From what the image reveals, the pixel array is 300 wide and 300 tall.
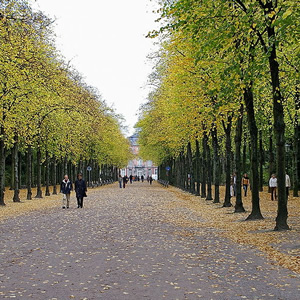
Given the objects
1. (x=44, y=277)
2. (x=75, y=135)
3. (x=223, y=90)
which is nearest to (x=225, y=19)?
(x=223, y=90)

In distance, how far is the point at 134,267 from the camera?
997cm

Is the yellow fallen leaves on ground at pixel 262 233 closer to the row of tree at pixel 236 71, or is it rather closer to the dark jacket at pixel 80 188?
the row of tree at pixel 236 71

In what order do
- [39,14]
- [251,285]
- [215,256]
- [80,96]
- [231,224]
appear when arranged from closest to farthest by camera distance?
[251,285], [215,256], [231,224], [39,14], [80,96]

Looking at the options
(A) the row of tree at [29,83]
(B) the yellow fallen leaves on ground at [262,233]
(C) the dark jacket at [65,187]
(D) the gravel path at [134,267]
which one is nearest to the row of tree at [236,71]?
(B) the yellow fallen leaves on ground at [262,233]

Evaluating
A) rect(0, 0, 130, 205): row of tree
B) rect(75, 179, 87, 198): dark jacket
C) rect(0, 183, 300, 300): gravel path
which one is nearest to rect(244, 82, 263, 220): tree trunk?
rect(0, 183, 300, 300): gravel path

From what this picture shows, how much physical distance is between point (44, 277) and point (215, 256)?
4.04 metres

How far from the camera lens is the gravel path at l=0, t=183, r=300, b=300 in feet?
25.7

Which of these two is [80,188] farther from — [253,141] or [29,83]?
[253,141]

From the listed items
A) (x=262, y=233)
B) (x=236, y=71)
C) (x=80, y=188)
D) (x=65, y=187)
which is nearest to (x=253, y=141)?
(x=262, y=233)

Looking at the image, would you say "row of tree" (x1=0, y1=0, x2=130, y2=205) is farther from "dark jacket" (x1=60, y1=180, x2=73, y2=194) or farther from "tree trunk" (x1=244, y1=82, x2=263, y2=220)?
"tree trunk" (x1=244, y1=82, x2=263, y2=220)

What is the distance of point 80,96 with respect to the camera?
4291 cm

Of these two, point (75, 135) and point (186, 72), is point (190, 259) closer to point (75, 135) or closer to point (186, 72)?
point (186, 72)

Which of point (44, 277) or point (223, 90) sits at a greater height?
point (223, 90)

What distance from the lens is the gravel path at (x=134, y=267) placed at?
785cm
